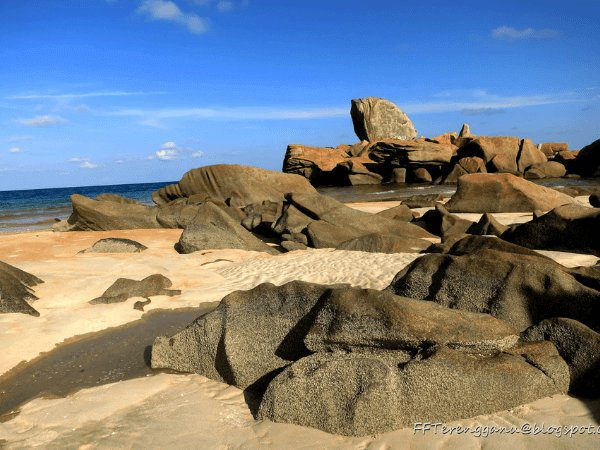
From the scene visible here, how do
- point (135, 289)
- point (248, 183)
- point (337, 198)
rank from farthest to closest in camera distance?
point (337, 198) < point (248, 183) < point (135, 289)

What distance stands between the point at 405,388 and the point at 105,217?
38.6 ft

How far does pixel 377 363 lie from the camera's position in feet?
9.27

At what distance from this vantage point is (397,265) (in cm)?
762

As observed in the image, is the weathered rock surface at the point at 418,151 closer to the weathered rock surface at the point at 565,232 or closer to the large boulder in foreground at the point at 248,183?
the large boulder in foreground at the point at 248,183

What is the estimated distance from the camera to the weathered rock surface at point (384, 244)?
8914mm

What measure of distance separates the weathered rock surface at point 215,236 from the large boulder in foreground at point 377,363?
237 inches

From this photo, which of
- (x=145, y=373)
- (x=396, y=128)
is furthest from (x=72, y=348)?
(x=396, y=128)

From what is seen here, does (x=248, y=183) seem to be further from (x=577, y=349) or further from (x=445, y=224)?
(x=577, y=349)

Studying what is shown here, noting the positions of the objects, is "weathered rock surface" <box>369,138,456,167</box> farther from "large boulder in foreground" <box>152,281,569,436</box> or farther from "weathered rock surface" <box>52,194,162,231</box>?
"large boulder in foreground" <box>152,281,569,436</box>

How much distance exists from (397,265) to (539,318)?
12.8ft

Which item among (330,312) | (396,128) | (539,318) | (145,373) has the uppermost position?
(396,128)

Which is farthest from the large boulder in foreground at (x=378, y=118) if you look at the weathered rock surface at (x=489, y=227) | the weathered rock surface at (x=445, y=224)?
the weathered rock surface at (x=489, y=227)

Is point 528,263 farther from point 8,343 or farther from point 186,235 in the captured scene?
point 186,235
